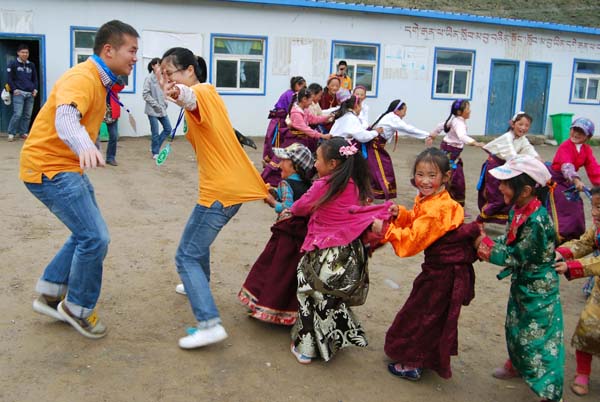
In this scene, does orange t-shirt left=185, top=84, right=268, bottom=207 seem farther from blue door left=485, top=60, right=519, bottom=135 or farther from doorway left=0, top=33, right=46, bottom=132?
blue door left=485, top=60, right=519, bottom=135

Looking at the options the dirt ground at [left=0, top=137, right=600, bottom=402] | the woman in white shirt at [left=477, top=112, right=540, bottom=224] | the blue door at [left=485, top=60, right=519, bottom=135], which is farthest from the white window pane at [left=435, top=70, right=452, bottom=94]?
the dirt ground at [left=0, top=137, right=600, bottom=402]

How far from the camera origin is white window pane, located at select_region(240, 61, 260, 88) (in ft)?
46.7

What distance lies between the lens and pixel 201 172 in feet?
12.0

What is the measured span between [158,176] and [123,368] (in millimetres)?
6144

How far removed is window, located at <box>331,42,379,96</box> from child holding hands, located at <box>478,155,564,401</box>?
12161 mm

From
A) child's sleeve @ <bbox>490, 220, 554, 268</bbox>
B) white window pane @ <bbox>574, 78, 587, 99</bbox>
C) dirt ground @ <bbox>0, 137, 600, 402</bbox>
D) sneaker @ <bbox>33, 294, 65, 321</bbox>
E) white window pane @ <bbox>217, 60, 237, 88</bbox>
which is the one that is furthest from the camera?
white window pane @ <bbox>574, 78, 587, 99</bbox>

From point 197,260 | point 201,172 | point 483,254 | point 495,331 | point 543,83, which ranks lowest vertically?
point 495,331

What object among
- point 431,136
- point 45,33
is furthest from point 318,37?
point 431,136

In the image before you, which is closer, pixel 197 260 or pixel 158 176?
pixel 197 260

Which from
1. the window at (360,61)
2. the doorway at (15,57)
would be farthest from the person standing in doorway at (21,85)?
the window at (360,61)

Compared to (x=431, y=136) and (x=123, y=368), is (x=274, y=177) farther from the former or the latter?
(x=123, y=368)

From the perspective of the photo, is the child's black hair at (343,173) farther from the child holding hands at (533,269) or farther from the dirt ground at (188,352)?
the dirt ground at (188,352)

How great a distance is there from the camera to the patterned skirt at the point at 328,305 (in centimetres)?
352

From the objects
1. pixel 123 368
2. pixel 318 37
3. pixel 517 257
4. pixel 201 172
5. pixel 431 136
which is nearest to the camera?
pixel 517 257
